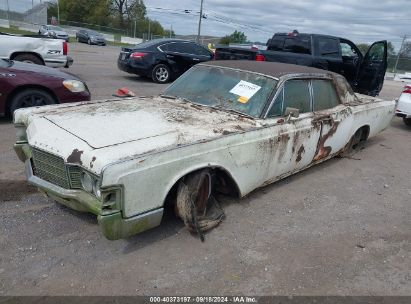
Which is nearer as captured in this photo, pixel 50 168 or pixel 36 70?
pixel 50 168

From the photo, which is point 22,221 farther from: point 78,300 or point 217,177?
point 217,177

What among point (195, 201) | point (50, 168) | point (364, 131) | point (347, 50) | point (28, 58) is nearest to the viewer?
point (50, 168)

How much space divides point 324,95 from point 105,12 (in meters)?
71.7

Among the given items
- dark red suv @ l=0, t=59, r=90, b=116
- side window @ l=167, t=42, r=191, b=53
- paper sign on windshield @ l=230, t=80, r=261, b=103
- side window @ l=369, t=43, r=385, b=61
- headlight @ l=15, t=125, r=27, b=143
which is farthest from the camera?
side window @ l=167, t=42, r=191, b=53

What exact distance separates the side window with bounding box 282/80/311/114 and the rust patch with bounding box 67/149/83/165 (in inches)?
91.1

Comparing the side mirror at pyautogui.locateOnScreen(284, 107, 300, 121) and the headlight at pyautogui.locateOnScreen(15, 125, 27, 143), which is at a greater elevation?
the side mirror at pyautogui.locateOnScreen(284, 107, 300, 121)

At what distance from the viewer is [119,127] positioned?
10.5ft

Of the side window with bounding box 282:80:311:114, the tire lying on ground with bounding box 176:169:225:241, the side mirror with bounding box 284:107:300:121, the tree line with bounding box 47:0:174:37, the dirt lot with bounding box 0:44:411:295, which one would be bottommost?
the dirt lot with bounding box 0:44:411:295

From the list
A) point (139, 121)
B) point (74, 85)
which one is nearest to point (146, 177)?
point (139, 121)

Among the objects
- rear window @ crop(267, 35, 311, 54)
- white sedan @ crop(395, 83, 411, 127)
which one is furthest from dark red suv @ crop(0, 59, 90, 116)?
white sedan @ crop(395, 83, 411, 127)

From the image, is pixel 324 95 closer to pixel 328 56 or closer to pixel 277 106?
pixel 277 106

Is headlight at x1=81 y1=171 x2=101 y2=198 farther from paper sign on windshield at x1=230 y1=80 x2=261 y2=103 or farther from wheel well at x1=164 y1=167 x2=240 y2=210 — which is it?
paper sign on windshield at x1=230 y1=80 x2=261 y2=103

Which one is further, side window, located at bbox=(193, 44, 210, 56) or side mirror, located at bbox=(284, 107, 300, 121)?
side window, located at bbox=(193, 44, 210, 56)

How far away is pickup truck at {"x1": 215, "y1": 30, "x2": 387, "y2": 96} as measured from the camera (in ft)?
29.8
